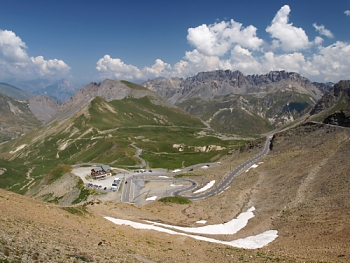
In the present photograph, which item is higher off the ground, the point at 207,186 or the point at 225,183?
the point at 225,183

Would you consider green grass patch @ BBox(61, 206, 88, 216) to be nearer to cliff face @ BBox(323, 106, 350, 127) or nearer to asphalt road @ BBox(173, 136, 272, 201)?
asphalt road @ BBox(173, 136, 272, 201)

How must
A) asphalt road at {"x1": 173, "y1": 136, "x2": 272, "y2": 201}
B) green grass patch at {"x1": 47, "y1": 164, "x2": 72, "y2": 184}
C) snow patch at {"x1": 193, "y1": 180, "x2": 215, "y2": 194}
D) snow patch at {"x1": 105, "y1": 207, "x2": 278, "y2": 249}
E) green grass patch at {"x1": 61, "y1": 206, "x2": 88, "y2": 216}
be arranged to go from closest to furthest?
green grass patch at {"x1": 61, "y1": 206, "x2": 88, "y2": 216} → snow patch at {"x1": 105, "y1": 207, "x2": 278, "y2": 249} → asphalt road at {"x1": 173, "y1": 136, "x2": 272, "y2": 201} → snow patch at {"x1": 193, "y1": 180, "x2": 215, "y2": 194} → green grass patch at {"x1": 47, "y1": 164, "x2": 72, "y2": 184}

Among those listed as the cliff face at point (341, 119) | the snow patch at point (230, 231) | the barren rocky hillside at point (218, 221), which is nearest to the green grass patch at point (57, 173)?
the barren rocky hillside at point (218, 221)

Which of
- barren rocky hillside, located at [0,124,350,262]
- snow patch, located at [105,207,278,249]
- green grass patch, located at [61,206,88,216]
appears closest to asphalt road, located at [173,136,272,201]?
barren rocky hillside, located at [0,124,350,262]

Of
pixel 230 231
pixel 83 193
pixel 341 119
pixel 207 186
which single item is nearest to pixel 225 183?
pixel 207 186

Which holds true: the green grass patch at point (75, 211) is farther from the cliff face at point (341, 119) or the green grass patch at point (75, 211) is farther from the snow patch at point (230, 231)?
the cliff face at point (341, 119)

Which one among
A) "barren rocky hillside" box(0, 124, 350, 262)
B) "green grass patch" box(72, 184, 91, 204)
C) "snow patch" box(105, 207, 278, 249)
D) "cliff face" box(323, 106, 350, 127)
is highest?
"cliff face" box(323, 106, 350, 127)

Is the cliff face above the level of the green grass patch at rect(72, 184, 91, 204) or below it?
above

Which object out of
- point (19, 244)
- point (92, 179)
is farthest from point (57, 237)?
point (92, 179)

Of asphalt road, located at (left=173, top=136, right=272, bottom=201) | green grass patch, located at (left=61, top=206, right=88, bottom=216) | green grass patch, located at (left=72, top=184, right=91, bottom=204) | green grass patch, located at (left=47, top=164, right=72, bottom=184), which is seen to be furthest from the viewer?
green grass patch, located at (left=47, top=164, right=72, bottom=184)

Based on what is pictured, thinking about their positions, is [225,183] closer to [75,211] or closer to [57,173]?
[75,211]

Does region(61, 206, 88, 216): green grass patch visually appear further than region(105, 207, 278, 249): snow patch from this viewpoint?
No

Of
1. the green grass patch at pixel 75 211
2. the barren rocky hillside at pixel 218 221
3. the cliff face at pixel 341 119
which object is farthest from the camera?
the cliff face at pixel 341 119

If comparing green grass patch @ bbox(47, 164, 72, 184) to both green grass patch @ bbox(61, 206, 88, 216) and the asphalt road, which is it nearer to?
the asphalt road
